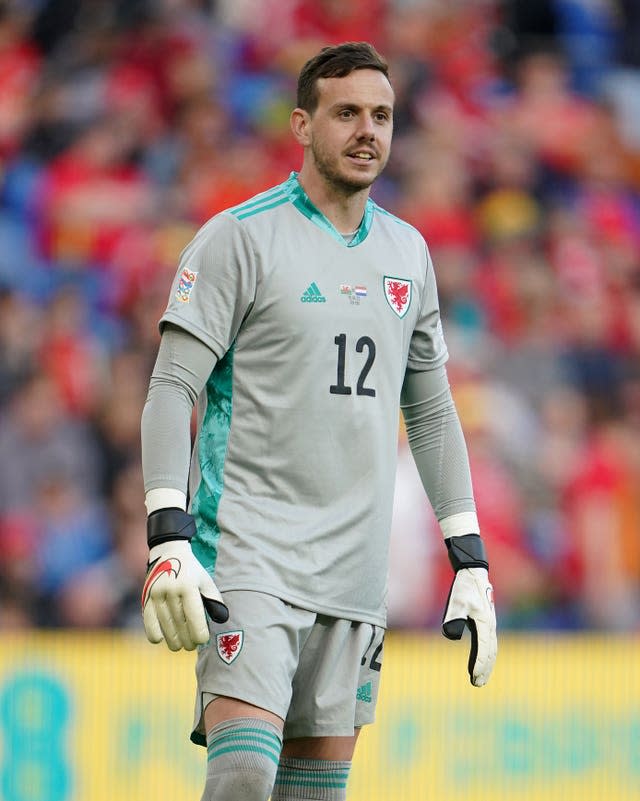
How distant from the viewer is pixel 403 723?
19.5 ft

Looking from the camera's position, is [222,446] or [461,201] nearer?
[222,446]

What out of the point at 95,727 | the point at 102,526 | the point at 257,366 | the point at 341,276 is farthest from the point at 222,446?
the point at 102,526

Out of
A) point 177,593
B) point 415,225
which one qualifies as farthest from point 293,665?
point 415,225

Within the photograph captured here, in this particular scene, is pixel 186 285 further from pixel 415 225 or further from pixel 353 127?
pixel 415 225

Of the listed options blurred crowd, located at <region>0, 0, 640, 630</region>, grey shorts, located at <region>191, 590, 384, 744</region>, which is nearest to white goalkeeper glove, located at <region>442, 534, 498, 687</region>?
grey shorts, located at <region>191, 590, 384, 744</region>

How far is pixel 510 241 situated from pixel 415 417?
216 inches

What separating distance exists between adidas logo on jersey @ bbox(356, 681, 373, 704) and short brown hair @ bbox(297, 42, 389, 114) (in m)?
1.42

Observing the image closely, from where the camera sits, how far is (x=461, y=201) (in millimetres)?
9172

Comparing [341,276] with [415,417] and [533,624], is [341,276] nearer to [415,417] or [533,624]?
[415,417]

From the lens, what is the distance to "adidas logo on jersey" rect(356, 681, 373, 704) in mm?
3561

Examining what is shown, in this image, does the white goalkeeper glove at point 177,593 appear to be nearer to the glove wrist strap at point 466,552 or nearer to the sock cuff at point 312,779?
the sock cuff at point 312,779

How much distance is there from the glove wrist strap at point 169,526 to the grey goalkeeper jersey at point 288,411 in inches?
6.5

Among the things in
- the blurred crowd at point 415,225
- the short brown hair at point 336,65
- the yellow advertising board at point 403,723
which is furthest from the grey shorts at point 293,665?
the blurred crowd at point 415,225

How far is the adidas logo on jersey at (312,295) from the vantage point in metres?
3.43
